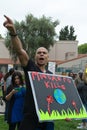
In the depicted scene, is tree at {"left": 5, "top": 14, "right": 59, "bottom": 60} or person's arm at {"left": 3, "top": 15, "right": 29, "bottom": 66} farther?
tree at {"left": 5, "top": 14, "right": 59, "bottom": 60}

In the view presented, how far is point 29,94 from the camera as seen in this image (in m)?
4.58

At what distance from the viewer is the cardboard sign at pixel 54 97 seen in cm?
444

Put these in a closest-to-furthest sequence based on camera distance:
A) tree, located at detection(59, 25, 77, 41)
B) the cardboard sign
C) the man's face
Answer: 1. the cardboard sign
2. the man's face
3. tree, located at detection(59, 25, 77, 41)

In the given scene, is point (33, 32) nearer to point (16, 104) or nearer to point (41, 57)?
point (16, 104)

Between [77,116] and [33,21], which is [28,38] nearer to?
[33,21]

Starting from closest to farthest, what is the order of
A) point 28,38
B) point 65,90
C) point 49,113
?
point 49,113 < point 65,90 < point 28,38

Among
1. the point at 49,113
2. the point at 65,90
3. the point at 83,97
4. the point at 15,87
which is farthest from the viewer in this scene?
the point at 83,97

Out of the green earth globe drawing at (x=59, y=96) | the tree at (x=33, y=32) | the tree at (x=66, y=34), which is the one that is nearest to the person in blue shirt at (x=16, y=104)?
the green earth globe drawing at (x=59, y=96)

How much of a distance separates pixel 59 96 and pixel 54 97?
55 mm

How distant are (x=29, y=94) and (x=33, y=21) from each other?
186 ft

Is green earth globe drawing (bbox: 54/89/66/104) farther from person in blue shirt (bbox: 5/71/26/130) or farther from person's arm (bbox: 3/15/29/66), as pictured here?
person in blue shirt (bbox: 5/71/26/130)

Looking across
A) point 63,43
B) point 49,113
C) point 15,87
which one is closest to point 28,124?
point 49,113

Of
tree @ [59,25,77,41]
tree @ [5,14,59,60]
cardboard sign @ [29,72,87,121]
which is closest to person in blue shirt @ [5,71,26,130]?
cardboard sign @ [29,72,87,121]

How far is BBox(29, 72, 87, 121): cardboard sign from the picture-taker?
4438 millimetres
